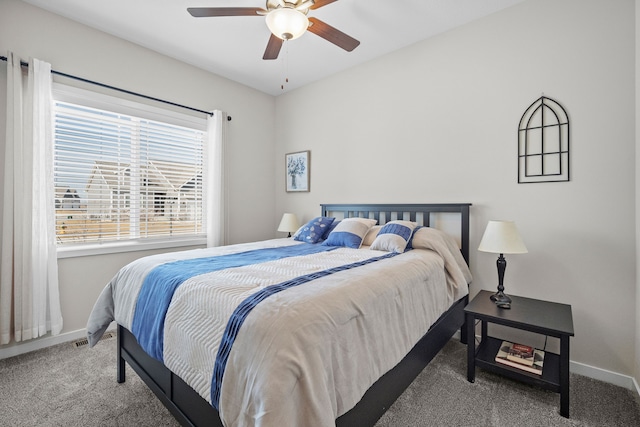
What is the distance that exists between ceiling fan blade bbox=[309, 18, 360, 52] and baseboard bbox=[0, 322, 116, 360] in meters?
3.28

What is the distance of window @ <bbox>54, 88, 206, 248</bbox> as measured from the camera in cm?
263

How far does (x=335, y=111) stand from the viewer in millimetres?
3637

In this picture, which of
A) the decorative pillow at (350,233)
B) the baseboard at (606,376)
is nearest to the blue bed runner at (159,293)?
the decorative pillow at (350,233)

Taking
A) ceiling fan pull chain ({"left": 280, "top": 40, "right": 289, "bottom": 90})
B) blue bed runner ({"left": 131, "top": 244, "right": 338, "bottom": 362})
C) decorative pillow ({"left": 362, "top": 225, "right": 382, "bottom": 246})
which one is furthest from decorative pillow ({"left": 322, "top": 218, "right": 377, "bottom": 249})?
ceiling fan pull chain ({"left": 280, "top": 40, "right": 289, "bottom": 90})

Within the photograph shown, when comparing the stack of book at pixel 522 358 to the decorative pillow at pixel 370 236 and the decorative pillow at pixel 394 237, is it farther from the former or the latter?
the decorative pillow at pixel 370 236

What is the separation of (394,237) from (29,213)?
2.96 metres

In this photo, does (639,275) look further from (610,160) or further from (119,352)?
(119,352)

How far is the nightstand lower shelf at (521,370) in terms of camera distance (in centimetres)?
174

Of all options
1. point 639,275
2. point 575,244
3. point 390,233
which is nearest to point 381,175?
point 390,233

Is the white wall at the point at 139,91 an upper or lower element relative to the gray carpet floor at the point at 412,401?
upper

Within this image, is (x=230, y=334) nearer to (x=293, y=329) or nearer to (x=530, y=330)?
(x=293, y=329)

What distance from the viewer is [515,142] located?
237 cm

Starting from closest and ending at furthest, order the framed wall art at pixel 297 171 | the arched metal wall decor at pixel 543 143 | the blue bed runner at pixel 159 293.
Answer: the blue bed runner at pixel 159 293 < the arched metal wall decor at pixel 543 143 < the framed wall art at pixel 297 171

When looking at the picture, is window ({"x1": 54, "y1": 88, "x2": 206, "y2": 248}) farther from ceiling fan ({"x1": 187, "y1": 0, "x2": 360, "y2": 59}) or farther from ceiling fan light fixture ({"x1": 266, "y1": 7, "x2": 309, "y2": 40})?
ceiling fan light fixture ({"x1": 266, "y1": 7, "x2": 309, "y2": 40})
